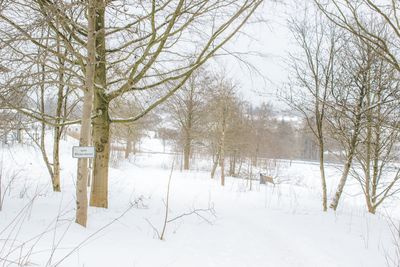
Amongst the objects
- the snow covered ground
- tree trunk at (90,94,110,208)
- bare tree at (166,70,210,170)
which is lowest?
the snow covered ground

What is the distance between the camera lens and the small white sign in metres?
3.23

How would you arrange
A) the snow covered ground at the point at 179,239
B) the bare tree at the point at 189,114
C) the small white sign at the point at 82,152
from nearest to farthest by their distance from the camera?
1. the snow covered ground at the point at 179,239
2. the small white sign at the point at 82,152
3. the bare tree at the point at 189,114

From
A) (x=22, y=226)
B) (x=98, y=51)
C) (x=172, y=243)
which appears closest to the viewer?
(x=22, y=226)

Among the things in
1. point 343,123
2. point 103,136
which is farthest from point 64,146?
point 343,123

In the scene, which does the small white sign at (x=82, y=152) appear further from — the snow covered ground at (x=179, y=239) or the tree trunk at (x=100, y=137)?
the tree trunk at (x=100, y=137)

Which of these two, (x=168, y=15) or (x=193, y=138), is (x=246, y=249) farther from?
(x=193, y=138)

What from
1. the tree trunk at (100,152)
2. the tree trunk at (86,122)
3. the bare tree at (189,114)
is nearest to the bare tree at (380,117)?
the tree trunk at (100,152)

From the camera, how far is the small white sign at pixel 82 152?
3.23m

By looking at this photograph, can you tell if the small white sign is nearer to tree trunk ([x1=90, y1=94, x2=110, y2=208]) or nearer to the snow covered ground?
the snow covered ground

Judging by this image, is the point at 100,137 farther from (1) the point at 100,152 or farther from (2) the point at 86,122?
(2) the point at 86,122

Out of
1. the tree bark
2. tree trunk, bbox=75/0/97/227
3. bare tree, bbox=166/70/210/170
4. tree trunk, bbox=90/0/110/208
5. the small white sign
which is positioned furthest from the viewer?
the tree bark

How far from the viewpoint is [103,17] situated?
4.73 meters

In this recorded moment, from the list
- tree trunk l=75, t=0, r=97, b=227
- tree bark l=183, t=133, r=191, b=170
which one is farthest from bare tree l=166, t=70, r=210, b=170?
tree trunk l=75, t=0, r=97, b=227

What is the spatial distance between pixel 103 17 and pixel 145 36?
78cm
